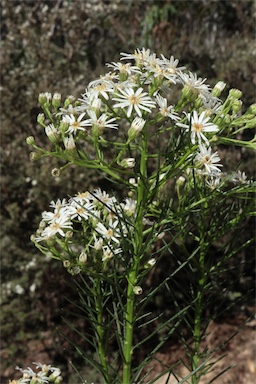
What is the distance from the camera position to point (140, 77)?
0.91 meters

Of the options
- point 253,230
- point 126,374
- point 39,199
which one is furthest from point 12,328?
point 126,374

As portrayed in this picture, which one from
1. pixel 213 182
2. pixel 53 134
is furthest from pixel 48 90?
pixel 53 134

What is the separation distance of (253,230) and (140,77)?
3.04 meters

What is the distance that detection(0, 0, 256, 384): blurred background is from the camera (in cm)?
346

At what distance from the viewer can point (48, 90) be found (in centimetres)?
375

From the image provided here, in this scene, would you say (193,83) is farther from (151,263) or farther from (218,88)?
(151,263)

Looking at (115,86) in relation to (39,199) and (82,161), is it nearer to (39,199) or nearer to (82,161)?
(82,161)

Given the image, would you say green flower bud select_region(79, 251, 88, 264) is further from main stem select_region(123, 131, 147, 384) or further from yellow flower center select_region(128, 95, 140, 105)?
yellow flower center select_region(128, 95, 140, 105)

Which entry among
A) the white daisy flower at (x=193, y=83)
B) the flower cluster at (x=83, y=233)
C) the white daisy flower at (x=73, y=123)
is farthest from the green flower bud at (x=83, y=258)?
the white daisy flower at (x=193, y=83)

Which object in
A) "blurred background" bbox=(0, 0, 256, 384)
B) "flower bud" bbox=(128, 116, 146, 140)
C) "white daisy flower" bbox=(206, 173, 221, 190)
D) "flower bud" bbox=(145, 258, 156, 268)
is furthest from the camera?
"blurred background" bbox=(0, 0, 256, 384)

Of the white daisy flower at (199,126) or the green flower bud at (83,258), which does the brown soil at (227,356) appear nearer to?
the green flower bud at (83,258)

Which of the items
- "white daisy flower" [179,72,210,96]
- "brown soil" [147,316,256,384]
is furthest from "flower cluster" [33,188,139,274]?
"brown soil" [147,316,256,384]

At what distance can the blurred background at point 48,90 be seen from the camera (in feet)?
11.3

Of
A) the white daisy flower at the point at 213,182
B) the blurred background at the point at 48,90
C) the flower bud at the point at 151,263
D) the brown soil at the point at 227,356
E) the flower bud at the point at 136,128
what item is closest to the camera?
the flower bud at the point at 136,128
